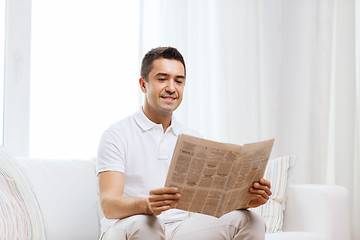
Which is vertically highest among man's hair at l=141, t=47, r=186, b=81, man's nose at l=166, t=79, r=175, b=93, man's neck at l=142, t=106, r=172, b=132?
man's hair at l=141, t=47, r=186, b=81

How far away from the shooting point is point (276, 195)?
7.73 feet

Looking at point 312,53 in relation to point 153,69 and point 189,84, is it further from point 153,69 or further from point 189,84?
point 153,69

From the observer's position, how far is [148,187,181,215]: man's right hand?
55.4 inches

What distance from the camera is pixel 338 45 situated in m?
3.29

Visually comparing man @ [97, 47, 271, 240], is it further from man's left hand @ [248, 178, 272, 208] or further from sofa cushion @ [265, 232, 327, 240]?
sofa cushion @ [265, 232, 327, 240]

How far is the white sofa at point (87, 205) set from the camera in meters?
2.04

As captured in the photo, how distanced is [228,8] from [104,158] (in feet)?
6.47

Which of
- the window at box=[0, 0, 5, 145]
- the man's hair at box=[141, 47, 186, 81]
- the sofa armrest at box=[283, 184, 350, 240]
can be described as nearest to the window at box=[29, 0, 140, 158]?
the window at box=[0, 0, 5, 145]

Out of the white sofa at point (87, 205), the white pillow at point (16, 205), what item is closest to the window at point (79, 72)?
the white sofa at point (87, 205)

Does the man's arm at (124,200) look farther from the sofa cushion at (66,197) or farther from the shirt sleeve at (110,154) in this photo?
the sofa cushion at (66,197)

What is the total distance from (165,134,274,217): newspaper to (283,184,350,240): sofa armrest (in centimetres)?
86

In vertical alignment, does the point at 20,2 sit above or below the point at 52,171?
above

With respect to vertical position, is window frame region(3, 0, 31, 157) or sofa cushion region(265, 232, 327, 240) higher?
window frame region(3, 0, 31, 157)

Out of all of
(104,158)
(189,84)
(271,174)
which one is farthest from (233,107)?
(104,158)
